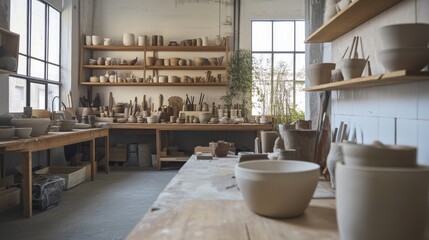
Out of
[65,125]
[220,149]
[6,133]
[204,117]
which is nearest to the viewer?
[220,149]

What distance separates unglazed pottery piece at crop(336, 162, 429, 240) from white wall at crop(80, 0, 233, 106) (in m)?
6.58

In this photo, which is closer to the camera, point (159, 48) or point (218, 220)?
point (218, 220)

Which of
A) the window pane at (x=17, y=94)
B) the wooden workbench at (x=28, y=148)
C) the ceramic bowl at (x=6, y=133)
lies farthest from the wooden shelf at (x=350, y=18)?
the window pane at (x=17, y=94)

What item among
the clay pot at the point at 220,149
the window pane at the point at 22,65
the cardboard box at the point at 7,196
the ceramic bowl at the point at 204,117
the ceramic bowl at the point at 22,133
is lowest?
the cardboard box at the point at 7,196

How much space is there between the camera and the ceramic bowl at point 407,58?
54.8 inches

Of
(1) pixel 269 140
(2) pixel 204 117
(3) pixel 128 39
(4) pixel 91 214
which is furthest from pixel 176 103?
(1) pixel 269 140

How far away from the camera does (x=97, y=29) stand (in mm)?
7504

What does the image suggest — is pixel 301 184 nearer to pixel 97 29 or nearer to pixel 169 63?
pixel 169 63

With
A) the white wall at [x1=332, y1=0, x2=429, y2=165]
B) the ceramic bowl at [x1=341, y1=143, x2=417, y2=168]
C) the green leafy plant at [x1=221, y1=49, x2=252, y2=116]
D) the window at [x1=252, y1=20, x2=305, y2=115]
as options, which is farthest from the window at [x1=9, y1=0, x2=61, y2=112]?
the ceramic bowl at [x1=341, y1=143, x2=417, y2=168]

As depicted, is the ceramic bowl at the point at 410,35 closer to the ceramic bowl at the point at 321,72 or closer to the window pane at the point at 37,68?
the ceramic bowl at the point at 321,72

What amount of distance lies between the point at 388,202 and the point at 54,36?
6.72 meters

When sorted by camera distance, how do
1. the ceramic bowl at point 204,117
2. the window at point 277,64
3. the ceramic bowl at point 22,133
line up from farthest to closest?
1. the window at point 277,64
2. the ceramic bowl at point 204,117
3. the ceramic bowl at point 22,133

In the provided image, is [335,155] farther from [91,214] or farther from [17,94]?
[17,94]

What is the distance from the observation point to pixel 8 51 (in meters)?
4.09
